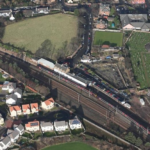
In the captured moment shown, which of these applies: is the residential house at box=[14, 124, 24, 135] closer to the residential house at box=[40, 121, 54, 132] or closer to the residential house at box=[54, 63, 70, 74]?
the residential house at box=[40, 121, 54, 132]

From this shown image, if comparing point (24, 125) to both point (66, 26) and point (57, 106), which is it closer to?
point (57, 106)

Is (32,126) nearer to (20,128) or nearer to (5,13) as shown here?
(20,128)

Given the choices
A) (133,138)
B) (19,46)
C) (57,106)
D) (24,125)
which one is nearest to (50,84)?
(57,106)

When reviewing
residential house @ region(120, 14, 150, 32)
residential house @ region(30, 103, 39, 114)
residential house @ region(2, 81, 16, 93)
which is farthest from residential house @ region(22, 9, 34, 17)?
residential house @ region(30, 103, 39, 114)

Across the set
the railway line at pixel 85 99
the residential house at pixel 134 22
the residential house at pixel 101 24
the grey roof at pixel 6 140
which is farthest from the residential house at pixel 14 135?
the residential house at pixel 134 22

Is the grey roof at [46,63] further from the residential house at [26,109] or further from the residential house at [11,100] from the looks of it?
the residential house at [26,109]
